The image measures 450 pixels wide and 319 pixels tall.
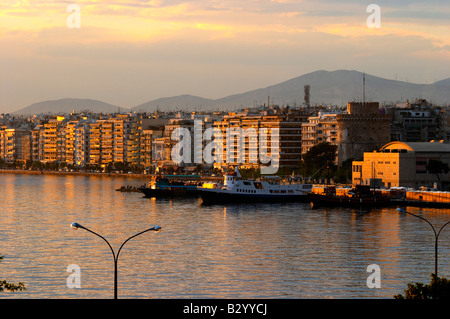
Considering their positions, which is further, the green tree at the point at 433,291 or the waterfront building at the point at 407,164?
the waterfront building at the point at 407,164

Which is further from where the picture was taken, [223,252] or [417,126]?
[417,126]

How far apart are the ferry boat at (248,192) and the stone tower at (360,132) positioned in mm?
26939

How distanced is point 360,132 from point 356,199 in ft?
135

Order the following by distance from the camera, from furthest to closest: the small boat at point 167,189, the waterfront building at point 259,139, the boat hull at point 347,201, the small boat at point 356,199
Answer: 1. the waterfront building at point 259,139
2. the small boat at point 167,189
3. the small boat at point 356,199
4. the boat hull at point 347,201

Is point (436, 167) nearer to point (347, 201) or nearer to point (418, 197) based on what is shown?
point (418, 197)

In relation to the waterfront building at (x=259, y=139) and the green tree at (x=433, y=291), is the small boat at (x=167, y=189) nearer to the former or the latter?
the waterfront building at (x=259, y=139)

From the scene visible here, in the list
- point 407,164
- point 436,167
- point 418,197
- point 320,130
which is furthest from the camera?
point 320,130

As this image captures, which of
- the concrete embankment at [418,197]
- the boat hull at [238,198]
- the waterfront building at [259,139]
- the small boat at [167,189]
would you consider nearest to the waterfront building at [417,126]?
the waterfront building at [259,139]

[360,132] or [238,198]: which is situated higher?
[360,132]

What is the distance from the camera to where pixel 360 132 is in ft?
433

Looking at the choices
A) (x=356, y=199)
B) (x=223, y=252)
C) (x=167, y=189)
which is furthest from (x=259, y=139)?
(x=223, y=252)

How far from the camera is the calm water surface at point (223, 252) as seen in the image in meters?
40.0

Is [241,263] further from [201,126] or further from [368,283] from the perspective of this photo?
[201,126]

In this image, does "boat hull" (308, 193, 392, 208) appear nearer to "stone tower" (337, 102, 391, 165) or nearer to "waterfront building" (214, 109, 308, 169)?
"stone tower" (337, 102, 391, 165)
